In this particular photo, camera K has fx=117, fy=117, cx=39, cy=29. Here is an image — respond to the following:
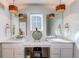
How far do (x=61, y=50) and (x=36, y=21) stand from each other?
113cm

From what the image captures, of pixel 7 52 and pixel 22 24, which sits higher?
pixel 22 24

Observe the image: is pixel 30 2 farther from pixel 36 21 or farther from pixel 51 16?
pixel 51 16

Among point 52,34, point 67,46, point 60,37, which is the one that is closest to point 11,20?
point 52,34

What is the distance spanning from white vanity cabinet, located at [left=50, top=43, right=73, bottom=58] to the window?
80 centimetres

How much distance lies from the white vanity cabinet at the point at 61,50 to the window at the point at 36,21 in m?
0.80

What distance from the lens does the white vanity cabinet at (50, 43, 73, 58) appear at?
2.98 m

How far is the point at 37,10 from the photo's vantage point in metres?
3.48

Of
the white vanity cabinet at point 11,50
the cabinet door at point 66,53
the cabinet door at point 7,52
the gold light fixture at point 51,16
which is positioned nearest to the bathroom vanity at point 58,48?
the cabinet door at point 66,53

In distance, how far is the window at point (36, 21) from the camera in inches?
137

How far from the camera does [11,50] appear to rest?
2.99 m

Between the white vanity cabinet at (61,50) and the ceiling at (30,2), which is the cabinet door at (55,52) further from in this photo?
the ceiling at (30,2)

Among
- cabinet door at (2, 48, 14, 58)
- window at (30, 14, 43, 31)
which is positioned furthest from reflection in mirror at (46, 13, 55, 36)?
cabinet door at (2, 48, 14, 58)

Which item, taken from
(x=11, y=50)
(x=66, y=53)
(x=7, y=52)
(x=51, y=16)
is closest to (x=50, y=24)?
(x=51, y=16)

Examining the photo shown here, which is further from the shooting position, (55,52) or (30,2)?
(30,2)
